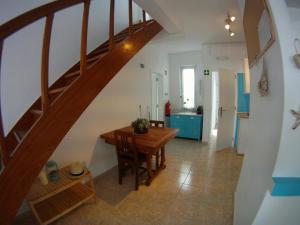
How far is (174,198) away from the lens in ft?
7.68

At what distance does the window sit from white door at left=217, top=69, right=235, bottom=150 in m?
1.46

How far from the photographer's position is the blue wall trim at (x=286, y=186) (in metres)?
0.95

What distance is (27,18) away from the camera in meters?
1.06

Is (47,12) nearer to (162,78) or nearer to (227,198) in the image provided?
(227,198)

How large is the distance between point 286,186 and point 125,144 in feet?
6.56

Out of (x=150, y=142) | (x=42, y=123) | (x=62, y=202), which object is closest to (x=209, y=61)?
(x=150, y=142)

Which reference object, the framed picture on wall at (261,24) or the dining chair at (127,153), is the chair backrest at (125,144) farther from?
the framed picture on wall at (261,24)

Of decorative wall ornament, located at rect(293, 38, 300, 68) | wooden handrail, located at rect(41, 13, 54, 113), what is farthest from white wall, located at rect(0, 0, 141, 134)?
decorative wall ornament, located at rect(293, 38, 300, 68)

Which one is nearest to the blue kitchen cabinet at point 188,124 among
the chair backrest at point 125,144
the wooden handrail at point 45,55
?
the chair backrest at point 125,144

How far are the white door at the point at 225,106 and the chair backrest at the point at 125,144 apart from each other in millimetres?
2588

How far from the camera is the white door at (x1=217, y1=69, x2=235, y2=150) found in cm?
401

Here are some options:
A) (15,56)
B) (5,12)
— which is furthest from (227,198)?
(5,12)

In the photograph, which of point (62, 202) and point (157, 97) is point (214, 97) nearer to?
point (157, 97)

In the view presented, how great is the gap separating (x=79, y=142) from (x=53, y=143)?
1375 mm
